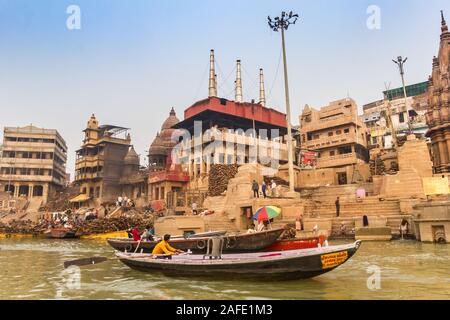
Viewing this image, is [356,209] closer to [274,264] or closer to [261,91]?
[274,264]

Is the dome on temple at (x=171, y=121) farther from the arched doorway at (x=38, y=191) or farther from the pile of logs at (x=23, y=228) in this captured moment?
the pile of logs at (x=23, y=228)

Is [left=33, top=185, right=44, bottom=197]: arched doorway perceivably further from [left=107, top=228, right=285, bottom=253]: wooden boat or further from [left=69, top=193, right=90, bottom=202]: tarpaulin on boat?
[left=107, top=228, right=285, bottom=253]: wooden boat

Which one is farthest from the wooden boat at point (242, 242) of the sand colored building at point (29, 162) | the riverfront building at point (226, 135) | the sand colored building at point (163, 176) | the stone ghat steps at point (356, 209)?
the sand colored building at point (29, 162)

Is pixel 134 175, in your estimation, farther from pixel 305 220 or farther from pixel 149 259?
pixel 149 259

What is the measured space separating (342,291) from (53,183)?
68.0 m

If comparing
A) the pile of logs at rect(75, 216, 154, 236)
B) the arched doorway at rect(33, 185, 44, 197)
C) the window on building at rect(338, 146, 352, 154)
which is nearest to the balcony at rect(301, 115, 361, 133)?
the window on building at rect(338, 146, 352, 154)

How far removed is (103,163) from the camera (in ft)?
187

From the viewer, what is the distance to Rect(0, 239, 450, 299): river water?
8.15m

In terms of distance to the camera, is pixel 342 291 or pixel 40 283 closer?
pixel 342 291

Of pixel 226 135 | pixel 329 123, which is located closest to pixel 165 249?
pixel 226 135

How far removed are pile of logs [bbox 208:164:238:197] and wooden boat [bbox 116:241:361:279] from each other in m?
27.8

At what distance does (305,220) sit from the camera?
2270 cm

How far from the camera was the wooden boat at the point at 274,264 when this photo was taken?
345 inches

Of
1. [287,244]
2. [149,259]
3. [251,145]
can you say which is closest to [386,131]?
[251,145]
